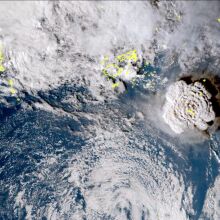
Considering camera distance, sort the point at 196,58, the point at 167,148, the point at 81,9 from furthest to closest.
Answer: the point at 167,148
the point at 196,58
the point at 81,9

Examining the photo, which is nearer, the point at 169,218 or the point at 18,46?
the point at 18,46

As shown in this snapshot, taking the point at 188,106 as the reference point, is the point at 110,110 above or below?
below

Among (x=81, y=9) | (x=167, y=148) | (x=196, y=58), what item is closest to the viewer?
(x=81, y=9)

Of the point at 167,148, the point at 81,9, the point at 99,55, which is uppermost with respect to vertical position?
the point at 81,9

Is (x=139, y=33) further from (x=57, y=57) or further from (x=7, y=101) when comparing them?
(x=7, y=101)

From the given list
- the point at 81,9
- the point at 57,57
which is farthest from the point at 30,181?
the point at 81,9

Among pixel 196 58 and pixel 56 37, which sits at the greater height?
pixel 196 58
